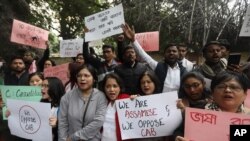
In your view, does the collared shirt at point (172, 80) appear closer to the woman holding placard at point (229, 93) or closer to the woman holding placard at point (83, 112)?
the woman holding placard at point (83, 112)

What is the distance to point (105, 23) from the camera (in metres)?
5.72

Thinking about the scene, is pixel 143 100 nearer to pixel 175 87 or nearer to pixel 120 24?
pixel 175 87

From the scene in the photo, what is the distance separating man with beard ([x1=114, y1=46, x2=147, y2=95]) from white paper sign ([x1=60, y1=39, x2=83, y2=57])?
7.37ft

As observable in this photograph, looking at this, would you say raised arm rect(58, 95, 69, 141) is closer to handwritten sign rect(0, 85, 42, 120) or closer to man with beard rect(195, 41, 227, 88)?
handwritten sign rect(0, 85, 42, 120)

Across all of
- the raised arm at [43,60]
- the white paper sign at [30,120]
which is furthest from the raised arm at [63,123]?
the raised arm at [43,60]

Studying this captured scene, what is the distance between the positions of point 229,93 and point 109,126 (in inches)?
54.1

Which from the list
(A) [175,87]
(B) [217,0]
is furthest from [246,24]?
(B) [217,0]

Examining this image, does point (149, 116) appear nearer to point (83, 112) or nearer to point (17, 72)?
point (83, 112)

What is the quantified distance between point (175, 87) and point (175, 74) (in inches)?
7.7

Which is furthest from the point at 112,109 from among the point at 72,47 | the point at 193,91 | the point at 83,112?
the point at 72,47

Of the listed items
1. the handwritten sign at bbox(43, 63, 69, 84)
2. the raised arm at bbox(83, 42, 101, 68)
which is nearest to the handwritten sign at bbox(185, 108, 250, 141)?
the raised arm at bbox(83, 42, 101, 68)

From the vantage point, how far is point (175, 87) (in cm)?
475

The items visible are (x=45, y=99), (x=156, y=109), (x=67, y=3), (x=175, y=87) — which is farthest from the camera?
(x=67, y=3)

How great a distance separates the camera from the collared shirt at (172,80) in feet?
15.6
